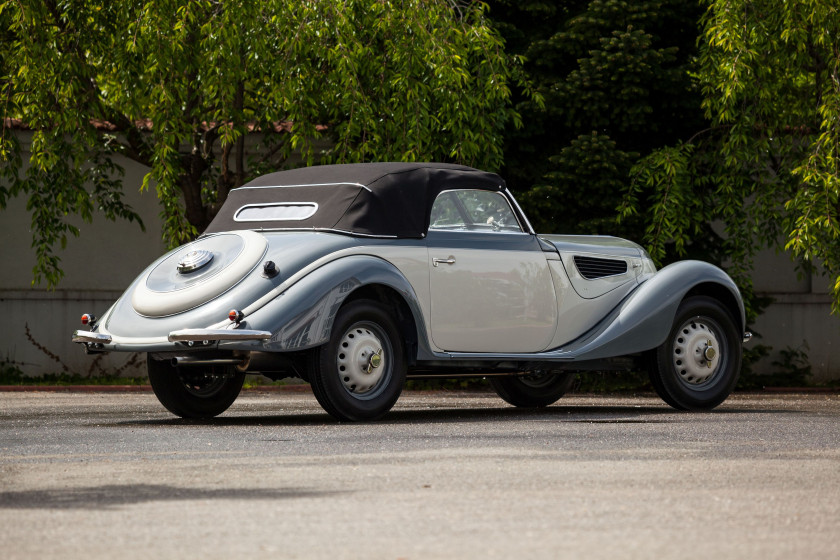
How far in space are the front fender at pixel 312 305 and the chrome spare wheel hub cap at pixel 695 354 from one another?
2.99 meters

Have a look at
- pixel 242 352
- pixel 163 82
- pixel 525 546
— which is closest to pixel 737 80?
pixel 163 82

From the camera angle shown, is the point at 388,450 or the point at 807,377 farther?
the point at 807,377

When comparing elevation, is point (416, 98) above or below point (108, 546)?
above

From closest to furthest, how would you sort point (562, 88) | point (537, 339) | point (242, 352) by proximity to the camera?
1. point (242, 352)
2. point (537, 339)
3. point (562, 88)

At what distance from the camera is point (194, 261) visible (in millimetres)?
10297

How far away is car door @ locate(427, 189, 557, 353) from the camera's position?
1080cm

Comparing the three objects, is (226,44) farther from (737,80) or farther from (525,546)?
(525,546)

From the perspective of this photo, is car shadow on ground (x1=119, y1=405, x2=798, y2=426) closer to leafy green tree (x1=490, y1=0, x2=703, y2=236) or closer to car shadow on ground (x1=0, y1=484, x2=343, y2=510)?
car shadow on ground (x1=0, y1=484, x2=343, y2=510)

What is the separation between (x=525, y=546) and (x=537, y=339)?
6.38m

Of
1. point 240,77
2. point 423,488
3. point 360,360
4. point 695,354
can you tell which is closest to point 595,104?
point 240,77

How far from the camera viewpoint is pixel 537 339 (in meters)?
11.4

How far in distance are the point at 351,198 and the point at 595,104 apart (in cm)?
719

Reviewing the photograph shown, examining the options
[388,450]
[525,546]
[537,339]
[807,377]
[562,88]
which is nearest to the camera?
[525,546]

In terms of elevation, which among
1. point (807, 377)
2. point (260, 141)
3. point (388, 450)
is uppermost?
point (260, 141)
